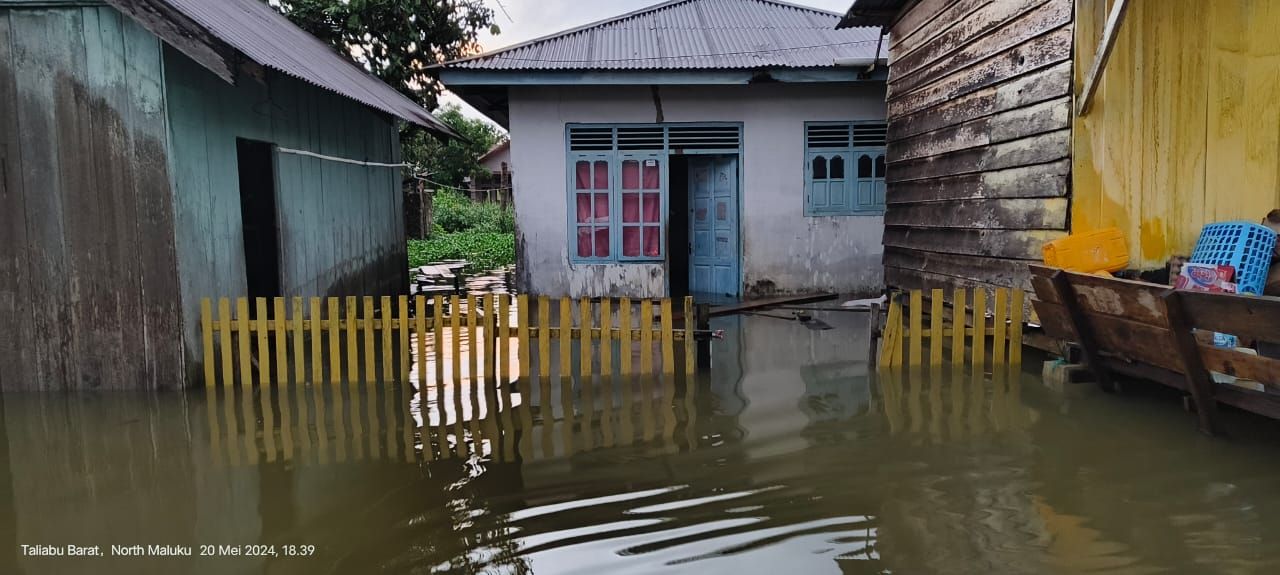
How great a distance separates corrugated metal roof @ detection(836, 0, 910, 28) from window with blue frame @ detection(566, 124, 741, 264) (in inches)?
88.8

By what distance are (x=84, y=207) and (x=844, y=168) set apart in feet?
28.6

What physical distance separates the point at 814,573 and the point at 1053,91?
4.41 metres

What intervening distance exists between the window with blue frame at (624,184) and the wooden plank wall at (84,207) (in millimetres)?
5722

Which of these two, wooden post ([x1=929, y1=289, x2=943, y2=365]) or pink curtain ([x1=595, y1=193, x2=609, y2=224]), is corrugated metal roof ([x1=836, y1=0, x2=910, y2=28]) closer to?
pink curtain ([x1=595, y1=193, x2=609, y2=224])

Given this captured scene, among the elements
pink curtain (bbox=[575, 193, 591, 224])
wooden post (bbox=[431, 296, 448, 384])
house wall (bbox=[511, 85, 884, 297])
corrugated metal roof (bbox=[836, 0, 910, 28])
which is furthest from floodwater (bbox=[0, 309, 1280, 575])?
pink curtain (bbox=[575, 193, 591, 224])

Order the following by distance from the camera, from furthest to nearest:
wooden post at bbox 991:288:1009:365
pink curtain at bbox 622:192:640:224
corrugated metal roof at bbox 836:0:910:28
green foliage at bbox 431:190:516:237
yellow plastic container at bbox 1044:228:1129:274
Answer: green foliage at bbox 431:190:516:237
pink curtain at bbox 622:192:640:224
corrugated metal roof at bbox 836:0:910:28
wooden post at bbox 991:288:1009:365
yellow plastic container at bbox 1044:228:1129:274

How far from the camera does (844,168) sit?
37.0 ft

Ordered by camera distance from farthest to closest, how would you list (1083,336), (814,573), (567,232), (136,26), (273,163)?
1. (567,232)
2. (273,163)
3. (136,26)
4. (1083,336)
5. (814,573)

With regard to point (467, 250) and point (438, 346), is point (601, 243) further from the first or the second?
point (467, 250)

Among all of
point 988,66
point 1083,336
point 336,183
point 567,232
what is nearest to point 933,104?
point 988,66

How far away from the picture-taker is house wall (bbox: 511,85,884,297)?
1090cm

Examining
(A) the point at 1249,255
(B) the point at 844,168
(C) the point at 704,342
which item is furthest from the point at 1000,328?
(B) the point at 844,168

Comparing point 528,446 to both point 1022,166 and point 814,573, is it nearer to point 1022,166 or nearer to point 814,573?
point 814,573

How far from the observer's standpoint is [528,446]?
472 cm
